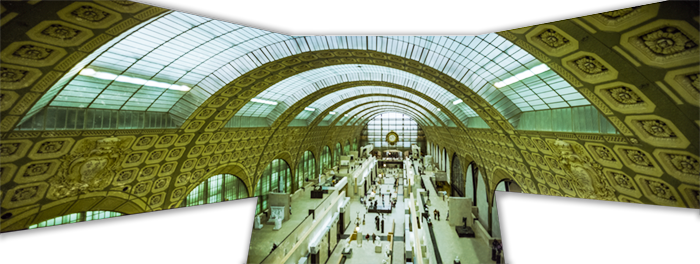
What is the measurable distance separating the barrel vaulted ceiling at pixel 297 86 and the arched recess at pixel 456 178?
39.8ft

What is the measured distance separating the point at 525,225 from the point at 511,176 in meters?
17.2

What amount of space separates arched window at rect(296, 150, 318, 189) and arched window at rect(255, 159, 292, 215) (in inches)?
100

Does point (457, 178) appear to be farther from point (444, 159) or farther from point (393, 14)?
point (393, 14)

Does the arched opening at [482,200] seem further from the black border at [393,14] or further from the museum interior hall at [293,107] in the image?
the black border at [393,14]

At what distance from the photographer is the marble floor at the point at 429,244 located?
15500mm

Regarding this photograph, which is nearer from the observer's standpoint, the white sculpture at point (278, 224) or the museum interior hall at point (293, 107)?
the museum interior hall at point (293, 107)

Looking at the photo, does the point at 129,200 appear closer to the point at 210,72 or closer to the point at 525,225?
the point at 210,72

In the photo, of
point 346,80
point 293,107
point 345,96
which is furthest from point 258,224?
point 345,96

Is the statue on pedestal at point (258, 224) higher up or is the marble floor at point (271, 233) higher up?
the statue on pedestal at point (258, 224)

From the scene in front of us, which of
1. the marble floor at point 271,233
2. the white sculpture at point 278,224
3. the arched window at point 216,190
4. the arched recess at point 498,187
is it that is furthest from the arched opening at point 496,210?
the arched window at point 216,190

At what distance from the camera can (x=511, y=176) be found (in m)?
17.7

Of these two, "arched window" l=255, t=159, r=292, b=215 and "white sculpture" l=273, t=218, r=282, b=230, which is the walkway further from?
"arched window" l=255, t=159, r=292, b=215

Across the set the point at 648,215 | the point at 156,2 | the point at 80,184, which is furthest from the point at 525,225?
the point at 80,184

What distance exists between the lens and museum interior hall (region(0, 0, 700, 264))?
637cm
